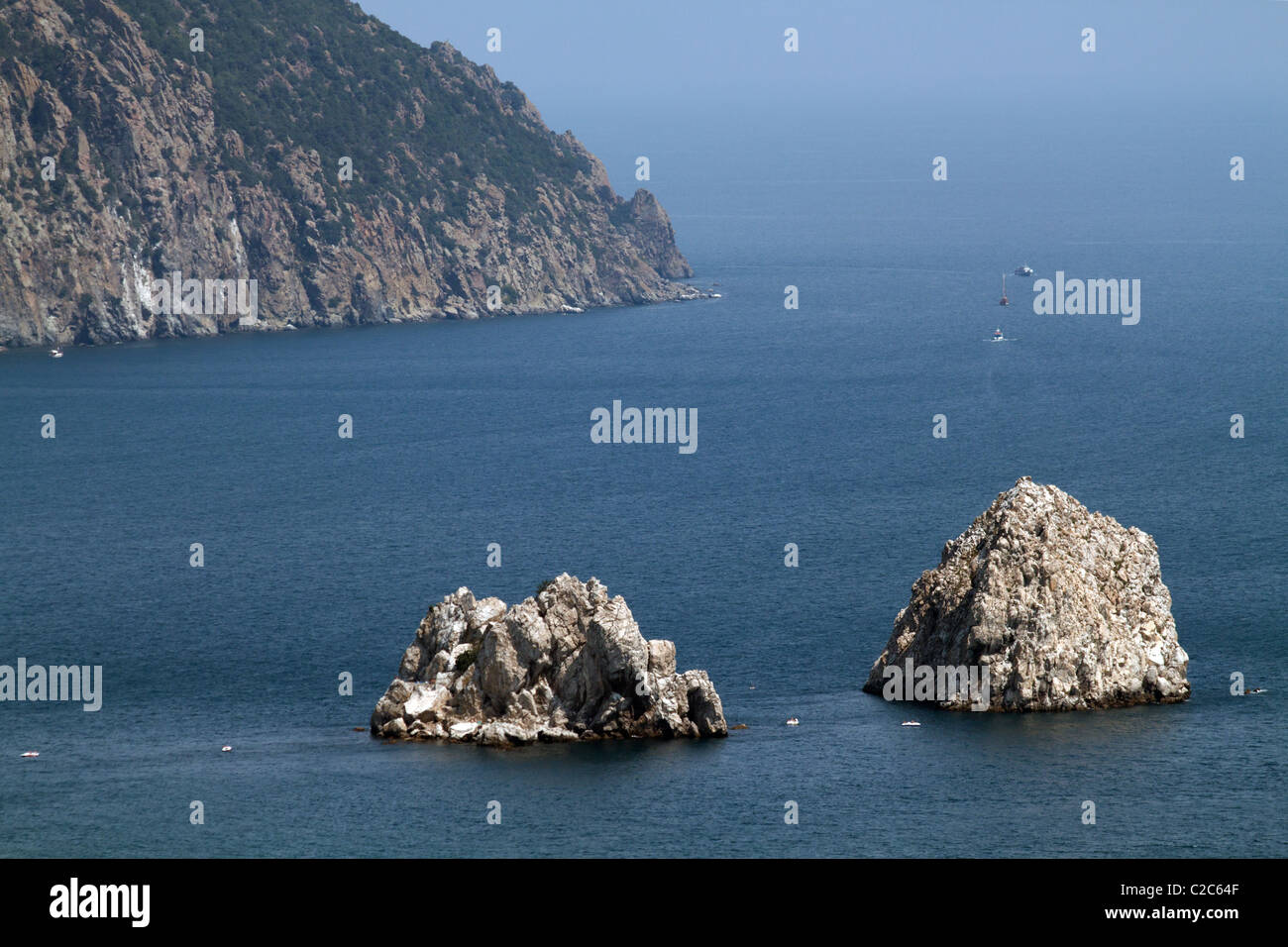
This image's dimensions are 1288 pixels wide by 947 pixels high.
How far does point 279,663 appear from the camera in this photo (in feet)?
371

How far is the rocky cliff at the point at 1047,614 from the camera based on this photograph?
330ft

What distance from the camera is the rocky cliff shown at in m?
101

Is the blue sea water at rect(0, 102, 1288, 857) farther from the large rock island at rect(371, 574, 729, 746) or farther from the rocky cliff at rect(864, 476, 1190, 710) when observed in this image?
the rocky cliff at rect(864, 476, 1190, 710)

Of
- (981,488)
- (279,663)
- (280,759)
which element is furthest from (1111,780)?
(981,488)

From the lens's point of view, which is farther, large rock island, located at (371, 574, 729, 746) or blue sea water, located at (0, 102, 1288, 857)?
large rock island, located at (371, 574, 729, 746)

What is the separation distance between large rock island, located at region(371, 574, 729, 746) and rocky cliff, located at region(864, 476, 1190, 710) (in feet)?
46.3

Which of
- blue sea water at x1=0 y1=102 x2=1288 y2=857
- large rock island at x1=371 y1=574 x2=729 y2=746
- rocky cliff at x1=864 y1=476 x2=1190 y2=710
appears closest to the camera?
blue sea water at x1=0 y1=102 x2=1288 y2=857

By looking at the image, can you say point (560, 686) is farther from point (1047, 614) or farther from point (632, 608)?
point (632, 608)

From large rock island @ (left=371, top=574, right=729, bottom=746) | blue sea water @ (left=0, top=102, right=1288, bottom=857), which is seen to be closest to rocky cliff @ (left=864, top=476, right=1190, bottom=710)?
blue sea water @ (left=0, top=102, right=1288, bottom=857)

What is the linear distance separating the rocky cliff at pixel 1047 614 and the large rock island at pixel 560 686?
14108 mm

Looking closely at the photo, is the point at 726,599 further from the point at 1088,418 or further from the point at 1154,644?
the point at 1088,418

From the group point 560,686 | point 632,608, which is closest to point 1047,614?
point 560,686

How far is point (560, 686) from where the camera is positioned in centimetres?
9725

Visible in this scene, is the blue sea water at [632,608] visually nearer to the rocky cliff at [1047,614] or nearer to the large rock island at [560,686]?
the large rock island at [560,686]
